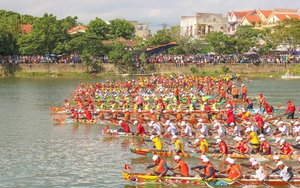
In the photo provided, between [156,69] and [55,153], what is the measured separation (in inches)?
1472

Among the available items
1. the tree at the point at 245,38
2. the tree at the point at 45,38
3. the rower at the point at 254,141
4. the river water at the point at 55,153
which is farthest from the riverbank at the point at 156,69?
the rower at the point at 254,141

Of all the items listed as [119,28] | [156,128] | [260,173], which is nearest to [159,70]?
[119,28]

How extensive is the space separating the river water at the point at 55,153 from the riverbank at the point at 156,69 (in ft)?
71.5

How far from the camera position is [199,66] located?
185 ft

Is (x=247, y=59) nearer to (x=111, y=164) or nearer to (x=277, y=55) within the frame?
(x=277, y=55)

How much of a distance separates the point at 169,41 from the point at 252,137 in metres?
47.4

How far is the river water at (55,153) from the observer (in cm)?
1664

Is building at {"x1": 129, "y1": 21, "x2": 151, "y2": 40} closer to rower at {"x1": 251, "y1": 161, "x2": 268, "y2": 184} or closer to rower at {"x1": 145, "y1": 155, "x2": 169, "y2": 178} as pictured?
rower at {"x1": 145, "y1": 155, "x2": 169, "y2": 178}

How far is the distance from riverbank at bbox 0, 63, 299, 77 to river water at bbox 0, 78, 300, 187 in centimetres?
2181

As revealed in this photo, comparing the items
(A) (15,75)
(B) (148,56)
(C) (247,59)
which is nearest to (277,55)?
(C) (247,59)

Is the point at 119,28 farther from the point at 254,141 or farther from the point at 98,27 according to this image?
the point at 254,141

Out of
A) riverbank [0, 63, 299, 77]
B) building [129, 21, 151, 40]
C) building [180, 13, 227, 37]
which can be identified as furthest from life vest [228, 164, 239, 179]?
building [129, 21, 151, 40]

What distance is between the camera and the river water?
16641 millimetres

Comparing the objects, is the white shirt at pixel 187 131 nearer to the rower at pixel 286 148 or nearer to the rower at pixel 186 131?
the rower at pixel 186 131
